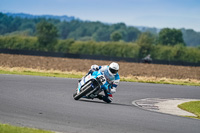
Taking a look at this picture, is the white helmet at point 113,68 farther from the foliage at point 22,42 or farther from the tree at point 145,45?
the foliage at point 22,42

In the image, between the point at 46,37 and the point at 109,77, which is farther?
the point at 46,37

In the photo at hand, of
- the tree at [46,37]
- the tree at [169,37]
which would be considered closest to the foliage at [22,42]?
the tree at [46,37]

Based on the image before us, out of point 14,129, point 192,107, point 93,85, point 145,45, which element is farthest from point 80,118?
point 145,45

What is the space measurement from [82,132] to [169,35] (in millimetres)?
134666

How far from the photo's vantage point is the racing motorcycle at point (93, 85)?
12555 millimetres

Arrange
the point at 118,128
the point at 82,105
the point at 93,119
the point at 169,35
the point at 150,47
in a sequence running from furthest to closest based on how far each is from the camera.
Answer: the point at 169,35 < the point at 150,47 < the point at 82,105 < the point at 93,119 < the point at 118,128

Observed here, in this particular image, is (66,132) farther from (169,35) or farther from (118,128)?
(169,35)

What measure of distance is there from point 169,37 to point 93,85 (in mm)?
130109

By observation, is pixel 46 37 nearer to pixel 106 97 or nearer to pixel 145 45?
pixel 145 45

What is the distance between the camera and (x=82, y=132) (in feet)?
26.7

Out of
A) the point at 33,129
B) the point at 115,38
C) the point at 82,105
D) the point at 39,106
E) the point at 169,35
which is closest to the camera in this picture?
the point at 33,129

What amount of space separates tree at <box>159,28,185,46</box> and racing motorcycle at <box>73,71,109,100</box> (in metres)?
127

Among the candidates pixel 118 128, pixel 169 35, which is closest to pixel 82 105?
pixel 118 128

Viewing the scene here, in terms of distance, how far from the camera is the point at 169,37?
140 m
